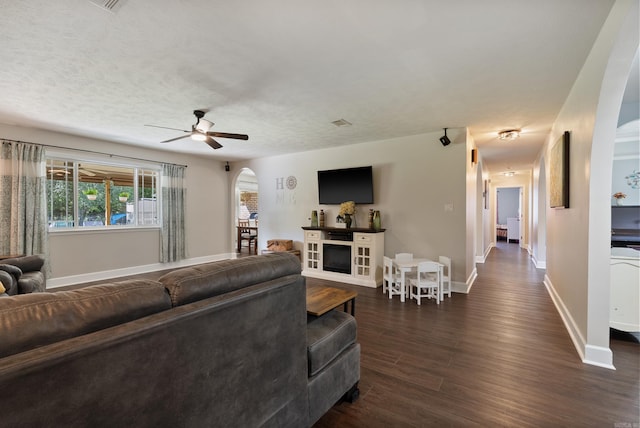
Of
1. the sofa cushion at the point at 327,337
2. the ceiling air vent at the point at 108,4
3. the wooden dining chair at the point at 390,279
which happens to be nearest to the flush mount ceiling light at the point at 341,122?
the wooden dining chair at the point at 390,279

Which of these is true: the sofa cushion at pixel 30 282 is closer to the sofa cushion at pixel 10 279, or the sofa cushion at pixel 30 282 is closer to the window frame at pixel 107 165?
the sofa cushion at pixel 10 279

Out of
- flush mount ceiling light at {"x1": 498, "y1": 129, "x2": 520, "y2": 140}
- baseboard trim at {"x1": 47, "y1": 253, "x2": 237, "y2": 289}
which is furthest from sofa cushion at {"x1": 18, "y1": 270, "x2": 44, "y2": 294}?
flush mount ceiling light at {"x1": 498, "y1": 129, "x2": 520, "y2": 140}

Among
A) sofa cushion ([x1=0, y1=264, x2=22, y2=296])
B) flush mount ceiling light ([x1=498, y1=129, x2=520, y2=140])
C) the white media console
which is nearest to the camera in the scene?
sofa cushion ([x1=0, y1=264, x2=22, y2=296])

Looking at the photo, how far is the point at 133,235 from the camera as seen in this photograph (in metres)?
5.57

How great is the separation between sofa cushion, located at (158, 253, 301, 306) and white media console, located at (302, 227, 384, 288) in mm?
3340

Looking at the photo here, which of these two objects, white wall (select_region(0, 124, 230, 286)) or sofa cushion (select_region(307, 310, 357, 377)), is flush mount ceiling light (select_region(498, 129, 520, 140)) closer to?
sofa cushion (select_region(307, 310, 357, 377))

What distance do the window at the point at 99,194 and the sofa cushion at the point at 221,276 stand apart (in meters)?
5.12

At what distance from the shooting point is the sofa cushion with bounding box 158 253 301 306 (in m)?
1.11

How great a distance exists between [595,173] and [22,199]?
687 cm

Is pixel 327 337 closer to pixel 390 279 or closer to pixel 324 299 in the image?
pixel 324 299

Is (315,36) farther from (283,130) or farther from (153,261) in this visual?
(153,261)

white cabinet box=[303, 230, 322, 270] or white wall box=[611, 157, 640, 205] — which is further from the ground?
white wall box=[611, 157, 640, 205]

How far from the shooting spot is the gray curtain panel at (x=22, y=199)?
411cm

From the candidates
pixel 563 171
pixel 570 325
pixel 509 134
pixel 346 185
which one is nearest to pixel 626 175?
pixel 509 134
